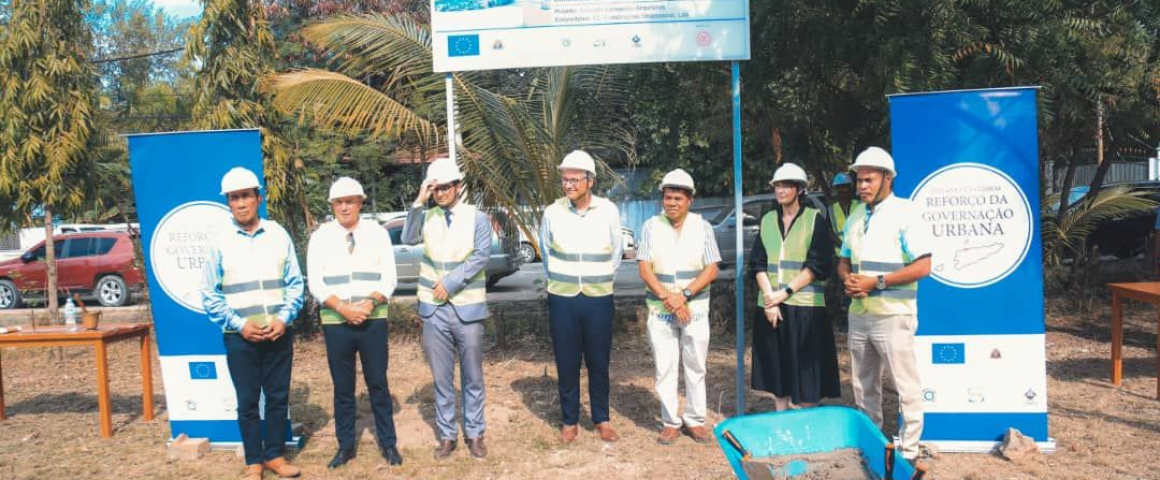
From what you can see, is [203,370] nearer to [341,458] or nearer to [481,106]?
[341,458]

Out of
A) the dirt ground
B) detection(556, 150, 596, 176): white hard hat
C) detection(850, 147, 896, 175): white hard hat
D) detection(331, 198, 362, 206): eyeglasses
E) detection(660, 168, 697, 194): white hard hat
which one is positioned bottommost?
the dirt ground

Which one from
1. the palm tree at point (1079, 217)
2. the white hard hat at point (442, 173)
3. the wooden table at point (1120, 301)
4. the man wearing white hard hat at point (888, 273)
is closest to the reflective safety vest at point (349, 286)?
the white hard hat at point (442, 173)

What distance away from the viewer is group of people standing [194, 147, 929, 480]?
4.81 metres

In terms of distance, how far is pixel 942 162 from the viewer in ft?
16.2

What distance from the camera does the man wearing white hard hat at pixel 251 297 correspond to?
484 cm

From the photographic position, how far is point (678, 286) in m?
5.37

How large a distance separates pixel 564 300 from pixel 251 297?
1867 millimetres

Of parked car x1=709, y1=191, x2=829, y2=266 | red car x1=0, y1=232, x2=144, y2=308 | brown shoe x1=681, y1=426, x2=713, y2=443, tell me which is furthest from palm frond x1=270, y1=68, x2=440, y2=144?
red car x1=0, y1=232, x2=144, y2=308

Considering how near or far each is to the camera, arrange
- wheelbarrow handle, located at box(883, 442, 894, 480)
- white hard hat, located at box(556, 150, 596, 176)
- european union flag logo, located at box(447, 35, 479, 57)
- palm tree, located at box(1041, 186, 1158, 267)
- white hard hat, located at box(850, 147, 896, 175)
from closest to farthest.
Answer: wheelbarrow handle, located at box(883, 442, 894, 480) < white hard hat, located at box(850, 147, 896, 175) < white hard hat, located at box(556, 150, 596, 176) < european union flag logo, located at box(447, 35, 479, 57) < palm tree, located at box(1041, 186, 1158, 267)

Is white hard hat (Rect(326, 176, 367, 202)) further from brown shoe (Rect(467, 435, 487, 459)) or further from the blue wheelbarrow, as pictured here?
the blue wheelbarrow

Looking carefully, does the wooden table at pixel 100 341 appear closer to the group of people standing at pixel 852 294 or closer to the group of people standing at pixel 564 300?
the group of people standing at pixel 564 300

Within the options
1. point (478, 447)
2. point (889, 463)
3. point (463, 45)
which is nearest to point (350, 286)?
point (478, 447)

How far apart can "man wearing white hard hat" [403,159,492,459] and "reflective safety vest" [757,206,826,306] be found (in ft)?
5.81

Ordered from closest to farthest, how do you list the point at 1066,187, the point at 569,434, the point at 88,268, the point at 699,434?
1. the point at 699,434
2. the point at 569,434
3. the point at 1066,187
4. the point at 88,268
